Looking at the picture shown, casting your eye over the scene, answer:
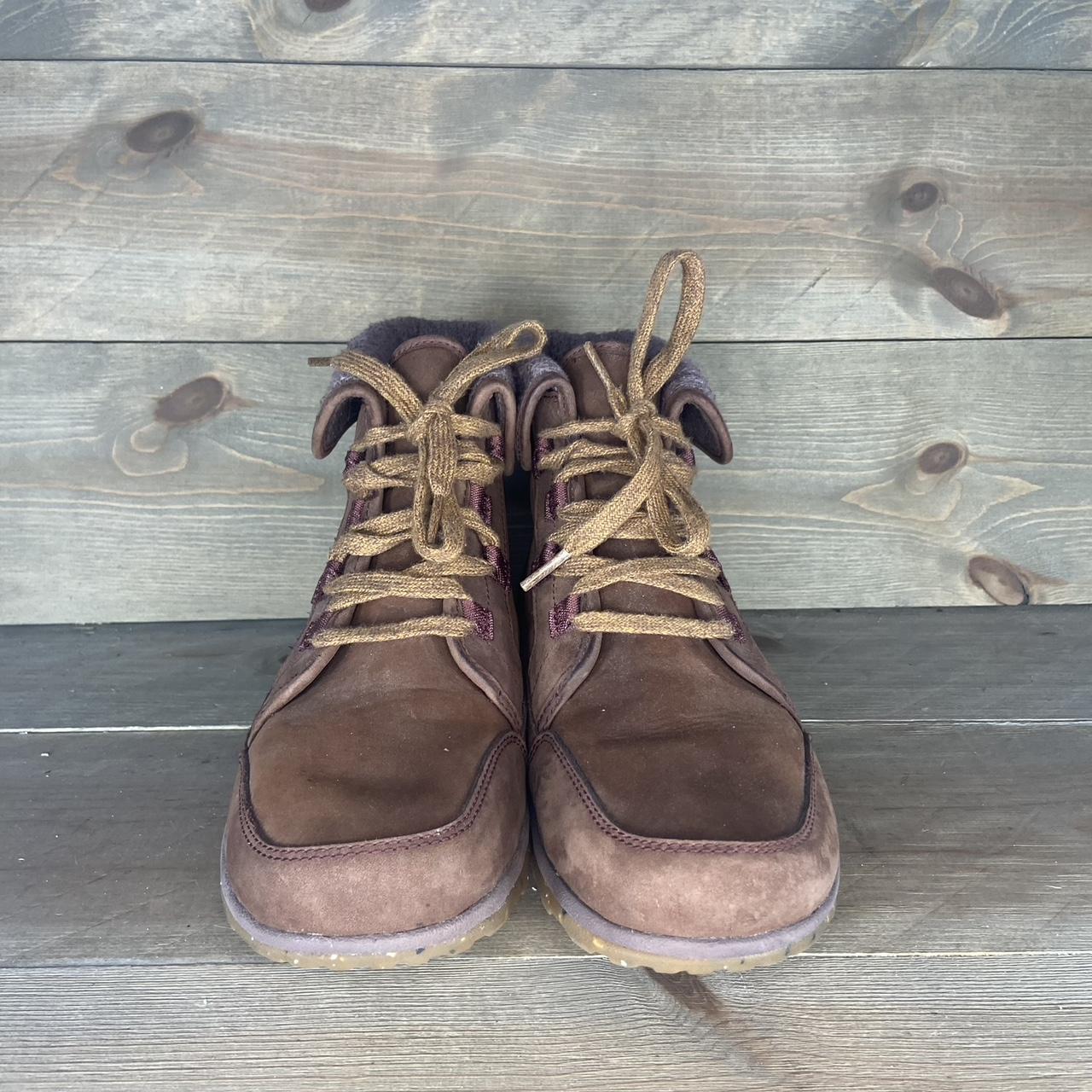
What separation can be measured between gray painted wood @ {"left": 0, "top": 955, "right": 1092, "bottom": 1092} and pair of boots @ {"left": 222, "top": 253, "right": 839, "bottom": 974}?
1.4 inches

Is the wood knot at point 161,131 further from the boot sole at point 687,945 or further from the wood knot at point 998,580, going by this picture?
the wood knot at point 998,580

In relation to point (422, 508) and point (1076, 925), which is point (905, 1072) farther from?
point (422, 508)

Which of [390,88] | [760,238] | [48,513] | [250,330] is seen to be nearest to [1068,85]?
[760,238]

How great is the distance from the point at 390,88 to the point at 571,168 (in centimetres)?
24

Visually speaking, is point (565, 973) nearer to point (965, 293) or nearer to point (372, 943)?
point (372, 943)

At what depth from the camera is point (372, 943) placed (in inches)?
27.7

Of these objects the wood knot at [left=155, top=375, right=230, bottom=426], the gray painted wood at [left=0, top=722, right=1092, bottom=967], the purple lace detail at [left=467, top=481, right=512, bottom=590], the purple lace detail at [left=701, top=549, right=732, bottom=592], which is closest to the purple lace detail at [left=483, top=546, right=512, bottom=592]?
the purple lace detail at [left=467, top=481, right=512, bottom=590]

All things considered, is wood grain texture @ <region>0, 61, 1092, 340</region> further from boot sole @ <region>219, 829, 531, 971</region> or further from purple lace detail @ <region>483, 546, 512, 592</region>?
boot sole @ <region>219, 829, 531, 971</region>

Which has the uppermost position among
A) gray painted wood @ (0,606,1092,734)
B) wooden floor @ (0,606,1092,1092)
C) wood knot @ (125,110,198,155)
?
wood knot @ (125,110,198,155)

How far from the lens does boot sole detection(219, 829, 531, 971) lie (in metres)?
0.70

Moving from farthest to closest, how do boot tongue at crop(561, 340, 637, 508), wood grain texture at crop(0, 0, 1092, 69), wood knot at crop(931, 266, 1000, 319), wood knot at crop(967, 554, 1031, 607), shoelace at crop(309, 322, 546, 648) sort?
wood knot at crop(967, 554, 1031, 607) → wood knot at crop(931, 266, 1000, 319) → wood grain texture at crop(0, 0, 1092, 69) → boot tongue at crop(561, 340, 637, 508) → shoelace at crop(309, 322, 546, 648)

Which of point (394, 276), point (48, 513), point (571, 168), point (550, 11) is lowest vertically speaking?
point (48, 513)

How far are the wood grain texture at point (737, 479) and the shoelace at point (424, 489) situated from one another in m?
0.33

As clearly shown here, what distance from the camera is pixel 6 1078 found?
2.21 ft
